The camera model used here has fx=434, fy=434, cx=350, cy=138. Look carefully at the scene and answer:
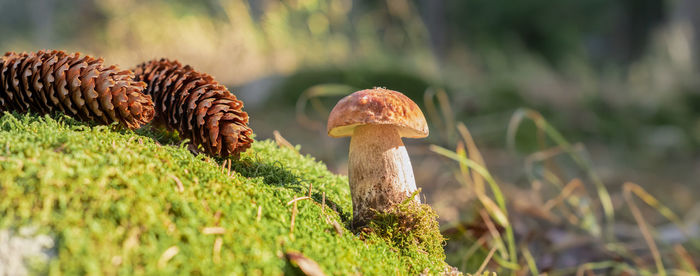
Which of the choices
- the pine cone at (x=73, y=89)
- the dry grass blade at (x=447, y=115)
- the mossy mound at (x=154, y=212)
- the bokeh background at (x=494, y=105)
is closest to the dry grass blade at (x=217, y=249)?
the mossy mound at (x=154, y=212)

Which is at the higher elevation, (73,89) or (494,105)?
(494,105)

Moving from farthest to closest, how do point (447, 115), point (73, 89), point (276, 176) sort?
point (447, 115) < point (276, 176) < point (73, 89)

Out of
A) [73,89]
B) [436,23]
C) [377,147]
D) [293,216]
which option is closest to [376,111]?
[377,147]

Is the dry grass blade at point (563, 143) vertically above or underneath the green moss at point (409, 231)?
above

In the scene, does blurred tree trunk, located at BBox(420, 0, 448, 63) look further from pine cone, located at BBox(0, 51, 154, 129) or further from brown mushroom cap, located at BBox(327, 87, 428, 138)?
pine cone, located at BBox(0, 51, 154, 129)

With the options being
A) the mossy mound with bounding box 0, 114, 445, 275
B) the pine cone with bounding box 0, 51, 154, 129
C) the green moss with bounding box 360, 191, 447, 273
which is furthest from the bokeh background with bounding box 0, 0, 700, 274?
the pine cone with bounding box 0, 51, 154, 129

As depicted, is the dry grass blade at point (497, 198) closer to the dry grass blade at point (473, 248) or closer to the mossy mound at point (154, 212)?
the dry grass blade at point (473, 248)

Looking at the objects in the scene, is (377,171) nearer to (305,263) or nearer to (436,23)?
(305,263)

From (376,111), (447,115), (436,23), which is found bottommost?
(376,111)
